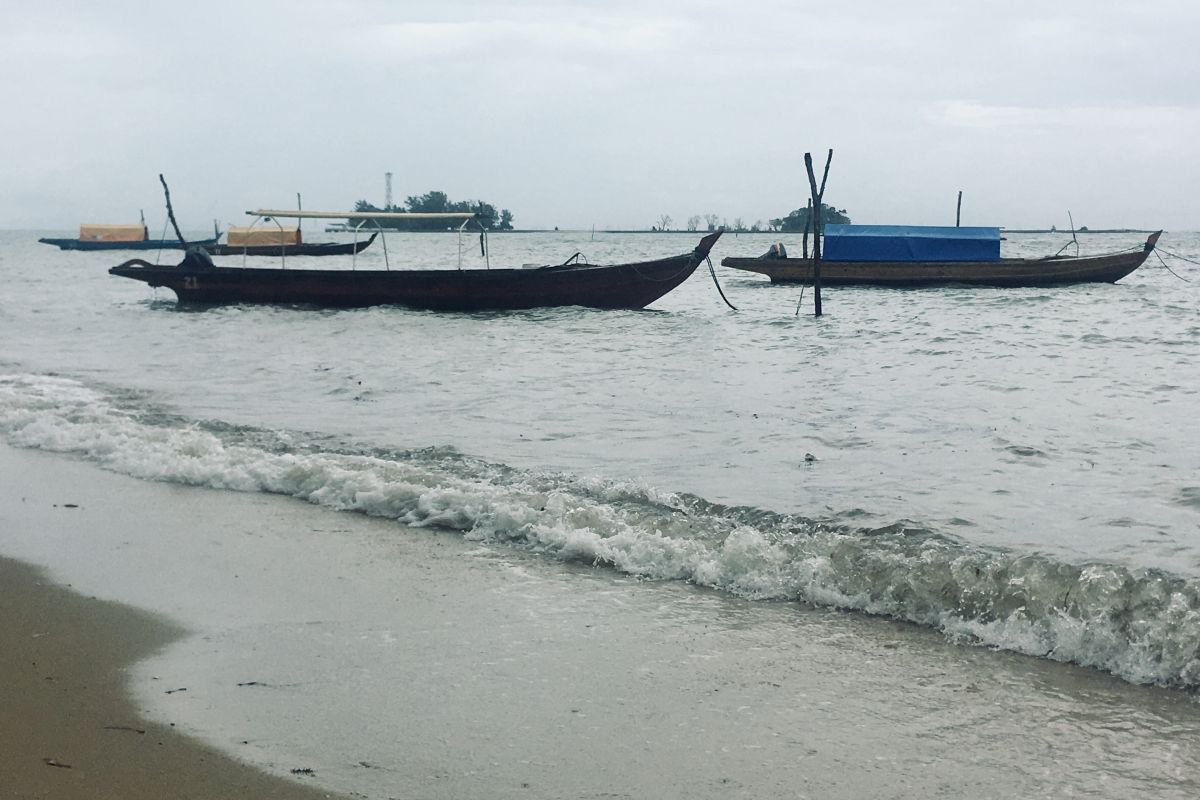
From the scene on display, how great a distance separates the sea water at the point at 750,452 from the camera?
16.0ft

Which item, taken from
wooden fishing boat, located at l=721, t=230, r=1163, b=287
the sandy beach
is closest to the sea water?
the sandy beach

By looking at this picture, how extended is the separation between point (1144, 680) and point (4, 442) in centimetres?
859

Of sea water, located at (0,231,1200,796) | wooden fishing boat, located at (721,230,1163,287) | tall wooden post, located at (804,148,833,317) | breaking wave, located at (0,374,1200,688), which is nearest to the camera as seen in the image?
breaking wave, located at (0,374,1200,688)

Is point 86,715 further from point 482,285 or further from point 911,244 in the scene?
point 911,244

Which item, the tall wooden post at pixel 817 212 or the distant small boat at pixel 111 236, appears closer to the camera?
the tall wooden post at pixel 817 212

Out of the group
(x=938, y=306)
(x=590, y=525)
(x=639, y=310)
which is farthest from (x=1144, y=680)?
(x=938, y=306)

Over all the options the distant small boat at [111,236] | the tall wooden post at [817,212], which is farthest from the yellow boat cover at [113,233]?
the tall wooden post at [817,212]

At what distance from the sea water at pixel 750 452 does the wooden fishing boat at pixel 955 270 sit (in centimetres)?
1223

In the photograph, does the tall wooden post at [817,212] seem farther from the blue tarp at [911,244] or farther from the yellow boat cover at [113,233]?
the yellow boat cover at [113,233]

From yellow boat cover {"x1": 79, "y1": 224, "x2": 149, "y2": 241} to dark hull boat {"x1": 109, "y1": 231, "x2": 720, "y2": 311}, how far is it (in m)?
59.4

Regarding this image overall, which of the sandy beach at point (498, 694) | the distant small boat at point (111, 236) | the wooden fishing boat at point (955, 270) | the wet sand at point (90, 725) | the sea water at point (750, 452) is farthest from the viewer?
the distant small boat at point (111, 236)

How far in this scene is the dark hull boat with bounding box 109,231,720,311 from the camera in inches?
854

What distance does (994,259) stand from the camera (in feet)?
104

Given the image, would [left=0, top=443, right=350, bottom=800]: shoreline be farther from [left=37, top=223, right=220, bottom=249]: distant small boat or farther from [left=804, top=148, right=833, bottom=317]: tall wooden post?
[left=37, top=223, right=220, bottom=249]: distant small boat
